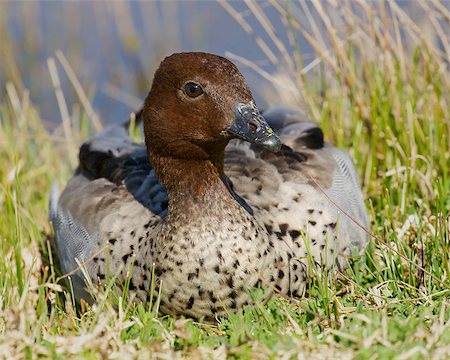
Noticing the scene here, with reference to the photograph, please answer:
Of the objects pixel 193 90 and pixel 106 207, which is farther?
pixel 106 207

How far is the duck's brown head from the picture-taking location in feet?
12.5

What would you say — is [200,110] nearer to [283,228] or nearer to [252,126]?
[252,126]

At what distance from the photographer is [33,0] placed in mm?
12312

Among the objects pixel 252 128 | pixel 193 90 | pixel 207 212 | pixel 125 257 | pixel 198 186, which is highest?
pixel 193 90

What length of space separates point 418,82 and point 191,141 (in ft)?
8.08

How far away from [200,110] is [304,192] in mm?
961

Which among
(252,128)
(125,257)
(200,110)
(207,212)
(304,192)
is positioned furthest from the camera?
Answer: (304,192)

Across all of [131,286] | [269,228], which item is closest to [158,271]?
[131,286]

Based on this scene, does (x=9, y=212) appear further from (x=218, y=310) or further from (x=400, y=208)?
(x=400, y=208)

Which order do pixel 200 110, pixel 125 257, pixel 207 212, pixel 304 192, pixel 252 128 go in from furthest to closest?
pixel 304 192
pixel 125 257
pixel 207 212
pixel 200 110
pixel 252 128

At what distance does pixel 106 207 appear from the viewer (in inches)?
186

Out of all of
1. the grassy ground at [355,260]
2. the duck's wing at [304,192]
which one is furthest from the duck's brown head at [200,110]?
the grassy ground at [355,260]

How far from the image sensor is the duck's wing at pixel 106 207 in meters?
4.39

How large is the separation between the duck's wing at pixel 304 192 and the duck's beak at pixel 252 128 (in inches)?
24.9
